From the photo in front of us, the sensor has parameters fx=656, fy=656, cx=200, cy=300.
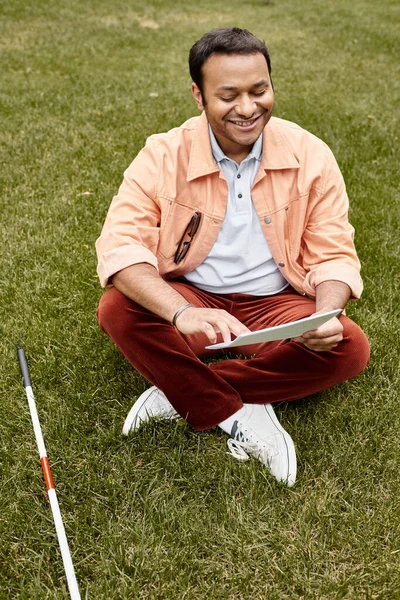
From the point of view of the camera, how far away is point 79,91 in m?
7.32

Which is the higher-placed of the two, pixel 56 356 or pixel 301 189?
pixel 301 189

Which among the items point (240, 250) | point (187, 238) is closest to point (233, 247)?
point (240, 250)

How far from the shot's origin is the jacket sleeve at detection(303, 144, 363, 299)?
2.79 m

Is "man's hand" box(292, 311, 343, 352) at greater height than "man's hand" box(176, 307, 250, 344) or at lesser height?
lesser

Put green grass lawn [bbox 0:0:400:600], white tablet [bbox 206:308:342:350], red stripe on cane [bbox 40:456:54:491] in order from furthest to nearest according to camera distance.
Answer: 1. red stripe on cane [bbox 40:456:54:491]
2. green grass lawn [bbox 0:0:400:600]
3. white tablet [bbox 206:308:342:350]

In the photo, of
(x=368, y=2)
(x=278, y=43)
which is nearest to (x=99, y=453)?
(x=278, y=43)

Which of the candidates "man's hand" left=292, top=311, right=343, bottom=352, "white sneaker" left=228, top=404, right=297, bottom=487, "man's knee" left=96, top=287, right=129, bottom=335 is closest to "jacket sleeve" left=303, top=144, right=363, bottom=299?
"man's hand" left=292, top=311, right=343, bottom=352

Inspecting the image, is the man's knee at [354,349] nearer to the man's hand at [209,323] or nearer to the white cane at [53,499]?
the man's hand at [209,323]

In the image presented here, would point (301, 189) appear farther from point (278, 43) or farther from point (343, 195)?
point (278, 43)

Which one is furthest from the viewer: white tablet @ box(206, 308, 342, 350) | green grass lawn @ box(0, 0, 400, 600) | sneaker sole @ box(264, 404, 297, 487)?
sneaker sole @ box(264, 404, 297, 487)

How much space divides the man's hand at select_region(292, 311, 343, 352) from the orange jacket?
305mm

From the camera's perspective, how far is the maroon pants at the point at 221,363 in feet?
8.86

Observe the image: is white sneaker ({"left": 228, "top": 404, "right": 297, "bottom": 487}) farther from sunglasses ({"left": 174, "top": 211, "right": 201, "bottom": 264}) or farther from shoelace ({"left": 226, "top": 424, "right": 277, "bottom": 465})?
sunglasses ({"left": 174, "top": 211, "right": 201, "bottom": 264})

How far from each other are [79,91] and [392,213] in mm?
4106
